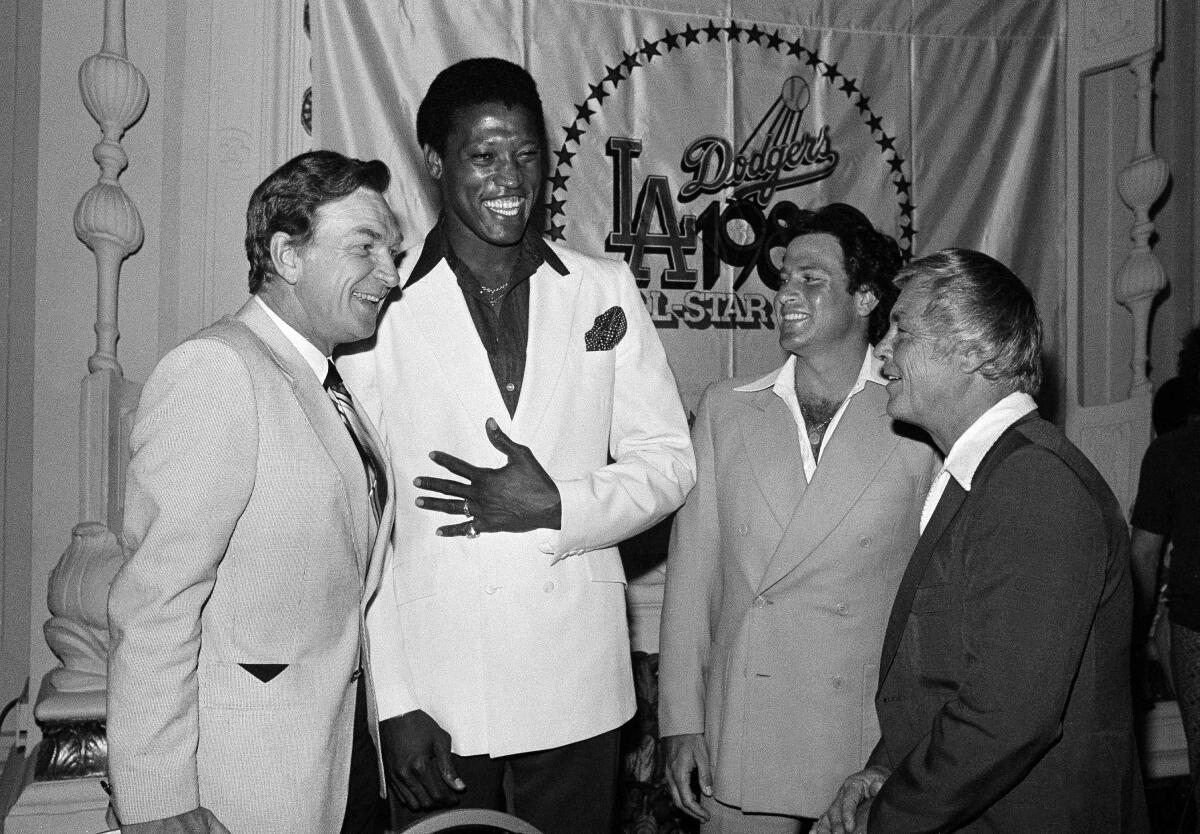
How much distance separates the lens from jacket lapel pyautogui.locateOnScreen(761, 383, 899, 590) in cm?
232

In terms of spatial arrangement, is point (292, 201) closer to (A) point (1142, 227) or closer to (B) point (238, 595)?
(B) point (238, 595)

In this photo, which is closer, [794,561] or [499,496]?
[499,496]

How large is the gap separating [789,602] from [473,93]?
1224 mm

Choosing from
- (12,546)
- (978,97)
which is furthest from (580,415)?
(978,97)

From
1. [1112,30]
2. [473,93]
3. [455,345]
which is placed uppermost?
[1112,30]

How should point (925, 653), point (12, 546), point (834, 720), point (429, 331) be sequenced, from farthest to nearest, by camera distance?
point (12, 546), point (834, 720), point (429, 331), point (925, 653)

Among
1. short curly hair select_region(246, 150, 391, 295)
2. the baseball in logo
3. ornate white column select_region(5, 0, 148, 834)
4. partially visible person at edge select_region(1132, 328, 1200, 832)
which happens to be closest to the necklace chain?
short curly hair select_region(246, 150, 391, 295)

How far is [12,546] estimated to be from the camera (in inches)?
143

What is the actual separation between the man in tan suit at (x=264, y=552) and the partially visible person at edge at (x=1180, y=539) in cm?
244

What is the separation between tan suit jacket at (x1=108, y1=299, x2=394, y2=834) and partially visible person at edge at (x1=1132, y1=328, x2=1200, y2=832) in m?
2.51

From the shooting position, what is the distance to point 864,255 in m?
2.54

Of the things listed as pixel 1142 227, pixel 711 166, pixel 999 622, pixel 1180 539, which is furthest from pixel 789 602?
pixel 1142 227

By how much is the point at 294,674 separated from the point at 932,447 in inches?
56.9

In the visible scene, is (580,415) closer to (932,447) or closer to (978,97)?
(932,447)
